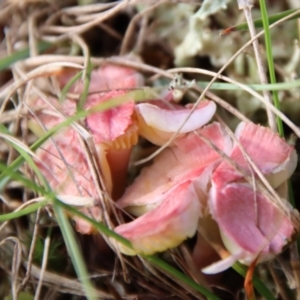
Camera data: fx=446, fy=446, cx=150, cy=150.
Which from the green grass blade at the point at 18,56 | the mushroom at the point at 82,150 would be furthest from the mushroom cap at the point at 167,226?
the green grass blade at the point at 18,56

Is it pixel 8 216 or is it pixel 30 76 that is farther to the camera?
pixel 30 76

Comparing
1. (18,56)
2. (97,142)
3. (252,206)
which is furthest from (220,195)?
(18,56)

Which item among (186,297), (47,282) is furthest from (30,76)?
(186,297)

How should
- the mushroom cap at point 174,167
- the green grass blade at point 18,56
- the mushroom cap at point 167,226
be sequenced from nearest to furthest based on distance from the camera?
the mushroom cap at point 167,226, the mushroom cap at point 174,167, the green grass blade at point 18,56

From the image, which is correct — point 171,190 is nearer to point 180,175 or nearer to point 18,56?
point 180,175

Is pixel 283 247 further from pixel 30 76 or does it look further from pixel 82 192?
→ pixel 30 76

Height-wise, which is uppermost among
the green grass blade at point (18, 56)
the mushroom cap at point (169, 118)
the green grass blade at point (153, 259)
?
the green grass blade at point (18, 56)

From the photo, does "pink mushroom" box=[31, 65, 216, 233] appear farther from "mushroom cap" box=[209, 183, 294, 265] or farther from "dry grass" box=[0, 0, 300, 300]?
"mushroom cap" box=[209, 183, 294, 265]

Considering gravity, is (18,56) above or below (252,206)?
above

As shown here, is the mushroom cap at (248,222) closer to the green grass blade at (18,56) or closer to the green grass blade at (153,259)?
the green grass blade at (153,259)
